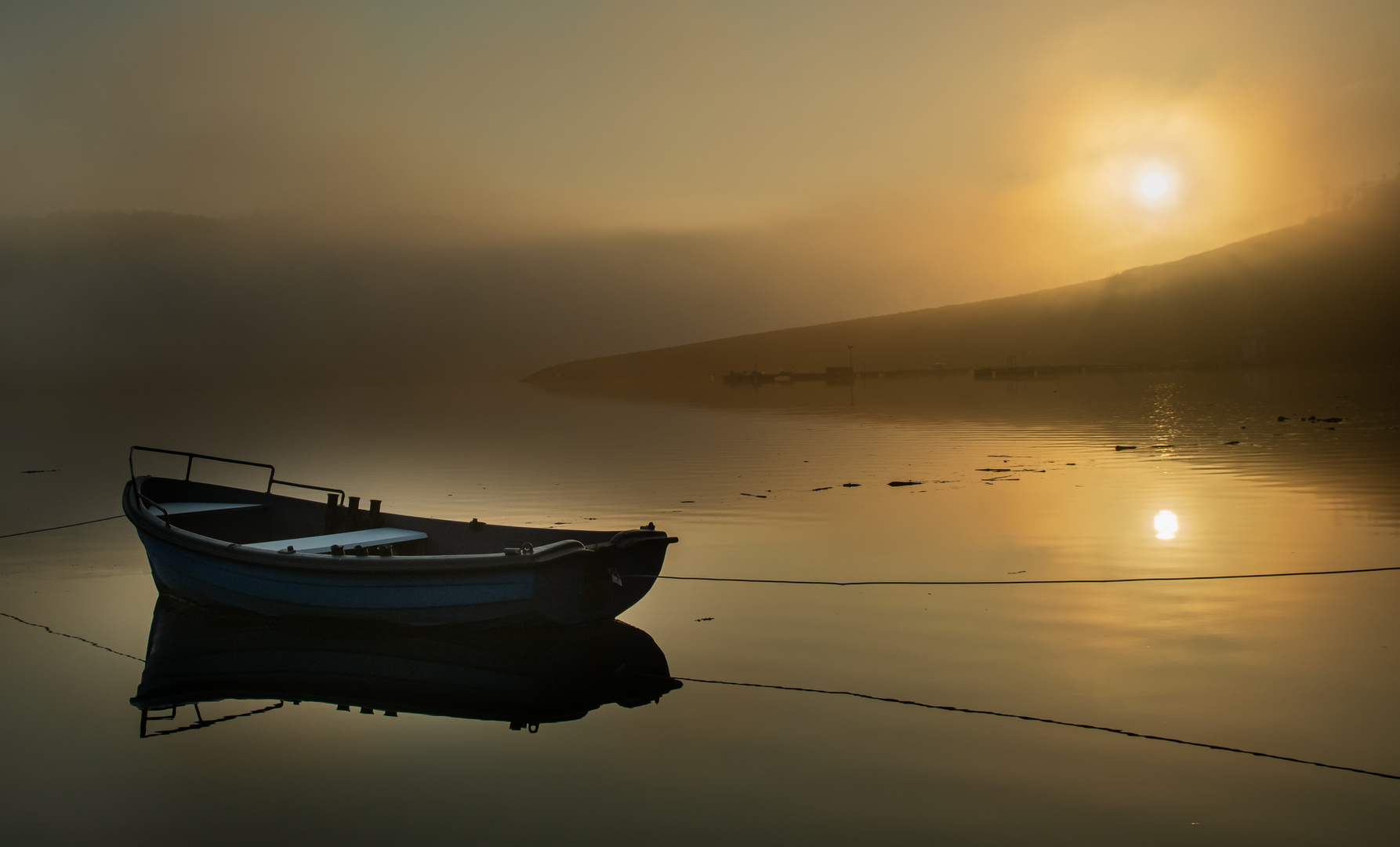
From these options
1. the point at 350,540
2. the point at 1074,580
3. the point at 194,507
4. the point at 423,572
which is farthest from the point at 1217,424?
the point at 423,572

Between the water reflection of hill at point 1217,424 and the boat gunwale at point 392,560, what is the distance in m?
20.4

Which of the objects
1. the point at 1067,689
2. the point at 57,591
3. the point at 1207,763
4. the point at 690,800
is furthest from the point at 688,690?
the point at 57,591

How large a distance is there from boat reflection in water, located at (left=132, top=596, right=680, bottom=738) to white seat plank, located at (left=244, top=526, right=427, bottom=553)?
1.27 metres

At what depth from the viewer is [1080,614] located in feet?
51.0

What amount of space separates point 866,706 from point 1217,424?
60489mm

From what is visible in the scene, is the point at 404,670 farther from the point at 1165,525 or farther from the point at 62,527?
the point at 62,527

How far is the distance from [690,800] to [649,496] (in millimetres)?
23562

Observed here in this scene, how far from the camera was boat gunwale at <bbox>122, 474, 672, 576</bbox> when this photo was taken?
13859mm

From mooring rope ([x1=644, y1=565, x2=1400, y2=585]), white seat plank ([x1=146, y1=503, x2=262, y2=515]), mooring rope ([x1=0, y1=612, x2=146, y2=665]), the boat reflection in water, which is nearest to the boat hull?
the boat reflection in water

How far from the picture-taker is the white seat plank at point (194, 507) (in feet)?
63.1

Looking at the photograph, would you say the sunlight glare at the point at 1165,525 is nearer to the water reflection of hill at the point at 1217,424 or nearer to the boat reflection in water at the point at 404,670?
the water reflection of hill at the point at 1217,424

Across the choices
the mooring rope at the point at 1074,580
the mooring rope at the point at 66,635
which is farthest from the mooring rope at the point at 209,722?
the mooring rope at the point at 1074,580

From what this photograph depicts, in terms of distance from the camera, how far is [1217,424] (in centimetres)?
6350

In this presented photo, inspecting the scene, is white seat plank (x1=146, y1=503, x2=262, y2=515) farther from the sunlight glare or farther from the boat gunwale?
the sunlight glare
